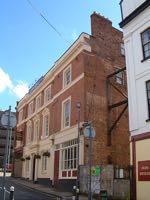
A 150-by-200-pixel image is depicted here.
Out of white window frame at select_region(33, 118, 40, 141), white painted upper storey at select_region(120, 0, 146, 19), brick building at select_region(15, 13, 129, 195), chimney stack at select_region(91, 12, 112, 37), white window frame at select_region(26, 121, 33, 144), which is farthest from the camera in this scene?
white window frame at select_region(26, 121, 33, 144)

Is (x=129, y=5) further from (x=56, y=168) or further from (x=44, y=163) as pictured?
(x=44, y=163)

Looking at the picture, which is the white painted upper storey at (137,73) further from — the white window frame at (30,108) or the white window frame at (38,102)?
the white window frame at (30,108)

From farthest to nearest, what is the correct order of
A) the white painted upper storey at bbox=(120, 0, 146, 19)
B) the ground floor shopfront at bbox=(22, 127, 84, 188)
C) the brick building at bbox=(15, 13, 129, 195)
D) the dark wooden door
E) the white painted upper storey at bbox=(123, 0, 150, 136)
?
the dark wooden door
the brick building at bbox=(15, 13, 129, 195)
the ground floor shopfront at bbox=(22, 127, 84, 188)
the white painted upper storey at bbox=(120, 0, 146, 19)
the white painted upper storey at bbox=(123, 0, 150, 136)

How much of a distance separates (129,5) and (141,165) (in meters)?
9.46

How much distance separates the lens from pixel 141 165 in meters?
16.1

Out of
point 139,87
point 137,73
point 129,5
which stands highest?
point 129,5

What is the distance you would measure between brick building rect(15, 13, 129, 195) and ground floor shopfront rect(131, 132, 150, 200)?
16.4 ft

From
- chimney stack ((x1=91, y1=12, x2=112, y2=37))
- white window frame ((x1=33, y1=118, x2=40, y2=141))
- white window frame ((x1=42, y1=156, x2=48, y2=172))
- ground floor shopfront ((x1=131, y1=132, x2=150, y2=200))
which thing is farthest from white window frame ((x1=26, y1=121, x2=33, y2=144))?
ground floor shopfront ((x1=131, y1=132, x2=150, y2=200))

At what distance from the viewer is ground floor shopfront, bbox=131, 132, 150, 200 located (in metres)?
15.6

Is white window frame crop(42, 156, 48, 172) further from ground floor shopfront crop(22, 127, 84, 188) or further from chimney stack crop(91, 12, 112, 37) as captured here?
chimney stack crop(91, 12, 112, 37)

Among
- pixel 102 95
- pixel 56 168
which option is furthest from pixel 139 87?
pixel 56 168

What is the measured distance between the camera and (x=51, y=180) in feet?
87.5

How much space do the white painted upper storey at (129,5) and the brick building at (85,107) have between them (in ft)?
18.8

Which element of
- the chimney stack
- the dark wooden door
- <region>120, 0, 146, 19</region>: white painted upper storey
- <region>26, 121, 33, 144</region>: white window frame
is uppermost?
the chimney stack
